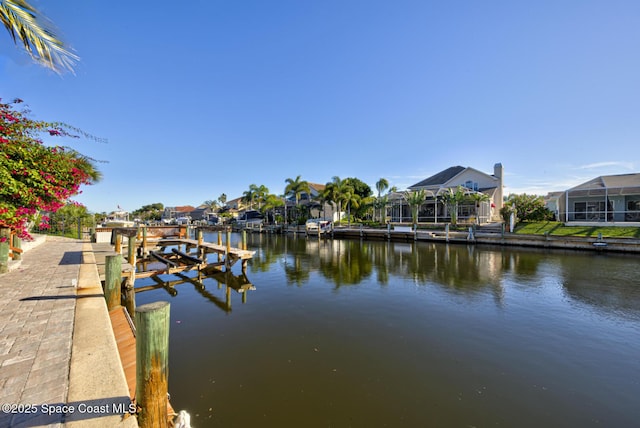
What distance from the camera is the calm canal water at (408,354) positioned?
15.1 feet

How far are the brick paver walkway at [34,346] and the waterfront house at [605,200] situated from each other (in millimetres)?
38317

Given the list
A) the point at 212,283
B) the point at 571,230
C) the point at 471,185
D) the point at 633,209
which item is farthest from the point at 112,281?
the point at 471,185

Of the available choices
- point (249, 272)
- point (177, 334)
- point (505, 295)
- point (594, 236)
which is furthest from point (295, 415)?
point (594, 236)

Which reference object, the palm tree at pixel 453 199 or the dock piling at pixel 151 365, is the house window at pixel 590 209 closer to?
the palm tree at pixel 453 199

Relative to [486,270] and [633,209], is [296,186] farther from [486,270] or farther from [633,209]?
[633,209]

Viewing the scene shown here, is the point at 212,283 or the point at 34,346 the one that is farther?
the point at 212,283

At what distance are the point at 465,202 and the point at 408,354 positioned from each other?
3835 cm

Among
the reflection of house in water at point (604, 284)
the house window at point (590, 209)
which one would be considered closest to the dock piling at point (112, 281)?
the reflection of house in water at point (604, 284)

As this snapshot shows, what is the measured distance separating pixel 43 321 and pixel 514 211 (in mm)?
35712

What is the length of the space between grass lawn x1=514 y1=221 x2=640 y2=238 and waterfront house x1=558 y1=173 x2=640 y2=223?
90.0 inches

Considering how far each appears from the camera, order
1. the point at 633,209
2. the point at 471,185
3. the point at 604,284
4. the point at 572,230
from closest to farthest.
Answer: the point at 604,284 < the point at 572,230 < the point at 633,209 < the point at 471,185

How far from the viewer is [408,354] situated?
6430mm

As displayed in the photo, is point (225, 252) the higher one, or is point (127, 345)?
point (225, 252)

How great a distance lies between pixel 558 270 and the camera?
15844 mm
